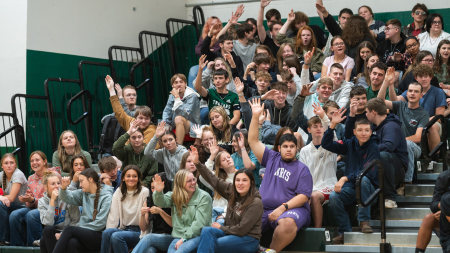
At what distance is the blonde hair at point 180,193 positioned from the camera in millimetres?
6152

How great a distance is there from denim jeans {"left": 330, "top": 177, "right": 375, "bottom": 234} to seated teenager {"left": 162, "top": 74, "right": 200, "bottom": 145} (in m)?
2.74

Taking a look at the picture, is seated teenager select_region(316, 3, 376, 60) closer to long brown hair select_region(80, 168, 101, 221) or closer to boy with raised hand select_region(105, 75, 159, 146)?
boy with raised hand select_region(105, 75, 159, 146)

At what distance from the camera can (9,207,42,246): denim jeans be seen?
7.24 metres

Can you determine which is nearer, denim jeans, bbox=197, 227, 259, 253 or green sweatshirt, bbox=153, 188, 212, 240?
denim jeans, bbox=197, 227, 259, 253

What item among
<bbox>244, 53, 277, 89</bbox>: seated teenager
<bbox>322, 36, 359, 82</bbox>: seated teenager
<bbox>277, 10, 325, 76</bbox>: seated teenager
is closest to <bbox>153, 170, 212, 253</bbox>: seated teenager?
<bbox>244, 53, 277, 89</bbox>: seated teenager

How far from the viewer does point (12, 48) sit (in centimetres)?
945

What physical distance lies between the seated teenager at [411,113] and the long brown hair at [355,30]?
2.19 metres

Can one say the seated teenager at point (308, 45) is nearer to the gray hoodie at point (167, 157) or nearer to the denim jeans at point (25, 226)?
the gray hoodie at point (167, 157)

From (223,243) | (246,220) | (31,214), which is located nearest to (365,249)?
(246,220)

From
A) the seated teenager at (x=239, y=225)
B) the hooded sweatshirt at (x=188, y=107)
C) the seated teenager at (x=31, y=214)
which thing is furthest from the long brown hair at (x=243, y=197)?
the seated teenager at (x=31, y=214)

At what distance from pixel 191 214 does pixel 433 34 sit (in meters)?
5.42

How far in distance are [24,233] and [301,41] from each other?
17.2 ft

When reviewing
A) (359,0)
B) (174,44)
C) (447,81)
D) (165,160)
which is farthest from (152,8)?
(447,81)

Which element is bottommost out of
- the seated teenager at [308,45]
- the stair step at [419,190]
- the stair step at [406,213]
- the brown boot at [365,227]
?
the brown boot at [365,227]
